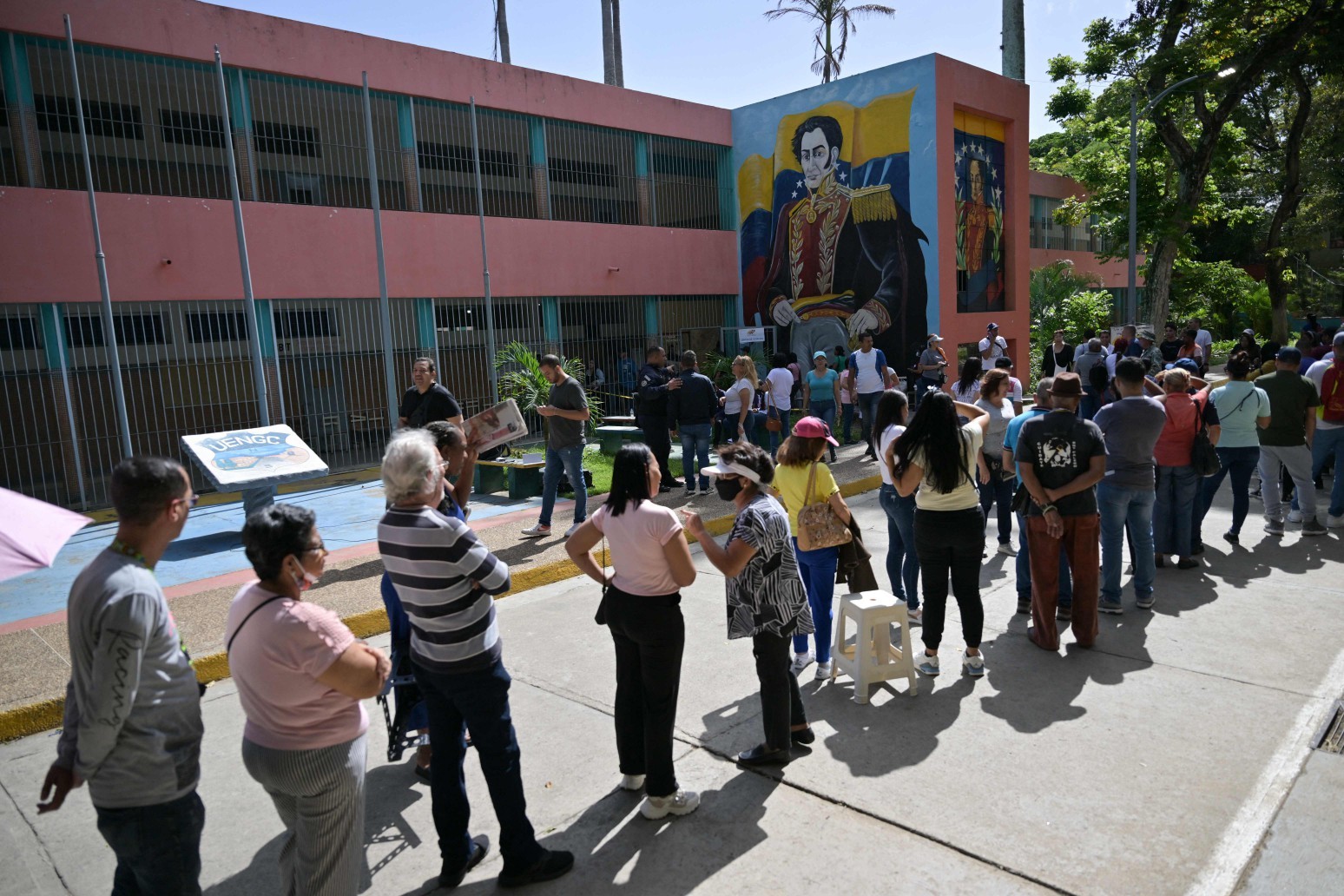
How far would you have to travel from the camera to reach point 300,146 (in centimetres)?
1444

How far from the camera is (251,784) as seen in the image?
430 cm

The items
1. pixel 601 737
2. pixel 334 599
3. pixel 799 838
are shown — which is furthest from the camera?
pixel 334 599

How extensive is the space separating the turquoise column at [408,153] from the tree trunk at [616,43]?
17.9m

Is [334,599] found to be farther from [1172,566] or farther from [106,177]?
[106,177]

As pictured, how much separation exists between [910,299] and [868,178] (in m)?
2.97

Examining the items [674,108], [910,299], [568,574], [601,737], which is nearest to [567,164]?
[674,108]

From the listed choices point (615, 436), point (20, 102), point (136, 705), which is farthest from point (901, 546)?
point (20, 102)

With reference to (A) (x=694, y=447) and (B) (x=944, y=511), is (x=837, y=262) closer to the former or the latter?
(A) (x=694, y=447)

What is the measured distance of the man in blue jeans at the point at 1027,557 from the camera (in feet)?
19.4

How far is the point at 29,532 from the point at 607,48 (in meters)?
33.1

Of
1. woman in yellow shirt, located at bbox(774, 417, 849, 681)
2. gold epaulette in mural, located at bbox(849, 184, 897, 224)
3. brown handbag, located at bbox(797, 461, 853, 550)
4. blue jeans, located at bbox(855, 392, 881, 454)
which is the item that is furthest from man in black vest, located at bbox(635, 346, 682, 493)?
gold epaulette in mural, located at bbox(849, 184, 897, 224)

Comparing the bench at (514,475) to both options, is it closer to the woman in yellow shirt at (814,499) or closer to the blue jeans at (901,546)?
the blue jeans at (901,546)

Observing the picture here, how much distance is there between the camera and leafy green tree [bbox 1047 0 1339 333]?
819 inches

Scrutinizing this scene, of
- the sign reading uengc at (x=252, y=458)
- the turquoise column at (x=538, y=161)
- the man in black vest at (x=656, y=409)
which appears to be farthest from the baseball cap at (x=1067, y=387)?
the turquoise column at (x=538, y=161)
